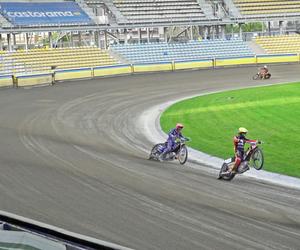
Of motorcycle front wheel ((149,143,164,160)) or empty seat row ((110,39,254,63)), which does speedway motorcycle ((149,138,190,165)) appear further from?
empty seat row ((110,39,254,63))

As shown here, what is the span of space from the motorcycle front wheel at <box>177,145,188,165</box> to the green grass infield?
3.96 ft

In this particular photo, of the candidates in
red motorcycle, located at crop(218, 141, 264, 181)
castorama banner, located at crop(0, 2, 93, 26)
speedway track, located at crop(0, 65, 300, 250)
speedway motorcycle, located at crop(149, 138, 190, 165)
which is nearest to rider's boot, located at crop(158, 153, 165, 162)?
speedway motorcycle, located at crop(149, 138, 190, 165)

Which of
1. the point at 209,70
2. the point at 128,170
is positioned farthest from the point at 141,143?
the point at 209,70

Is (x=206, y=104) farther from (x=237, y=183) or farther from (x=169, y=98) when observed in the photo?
(x=237, y=183)

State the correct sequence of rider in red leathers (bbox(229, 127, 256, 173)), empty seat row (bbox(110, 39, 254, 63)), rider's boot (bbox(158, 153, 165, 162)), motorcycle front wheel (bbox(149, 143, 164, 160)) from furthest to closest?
empty seat row (bbox(110, 39, 254, 63)), motorcycle front wheel (bbox(149, 143, 164, 160)), rider's boot (bbox(158, 153, 165, 162)), rider in red leathers (bbox(229, 127, 256, 173))

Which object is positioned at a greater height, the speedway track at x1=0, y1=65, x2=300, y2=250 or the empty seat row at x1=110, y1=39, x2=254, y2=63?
the empty seat row at x1=110, y1=39, x2=254, y2=63

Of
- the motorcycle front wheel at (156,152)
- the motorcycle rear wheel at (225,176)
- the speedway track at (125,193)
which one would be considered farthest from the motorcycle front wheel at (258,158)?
the motorcycle front wheel at (156,152)

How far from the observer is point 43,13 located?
51.4 meters

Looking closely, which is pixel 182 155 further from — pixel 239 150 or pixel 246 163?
pixel 246 163

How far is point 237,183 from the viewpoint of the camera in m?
13.3

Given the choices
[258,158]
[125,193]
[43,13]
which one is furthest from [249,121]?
[43,13]

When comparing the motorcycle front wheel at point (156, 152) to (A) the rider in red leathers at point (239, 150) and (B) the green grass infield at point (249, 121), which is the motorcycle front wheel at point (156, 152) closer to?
(B) the green grass infield at point (249, 121)

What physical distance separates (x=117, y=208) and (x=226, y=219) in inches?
89.4

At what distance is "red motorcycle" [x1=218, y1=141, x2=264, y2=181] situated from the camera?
1362cm
